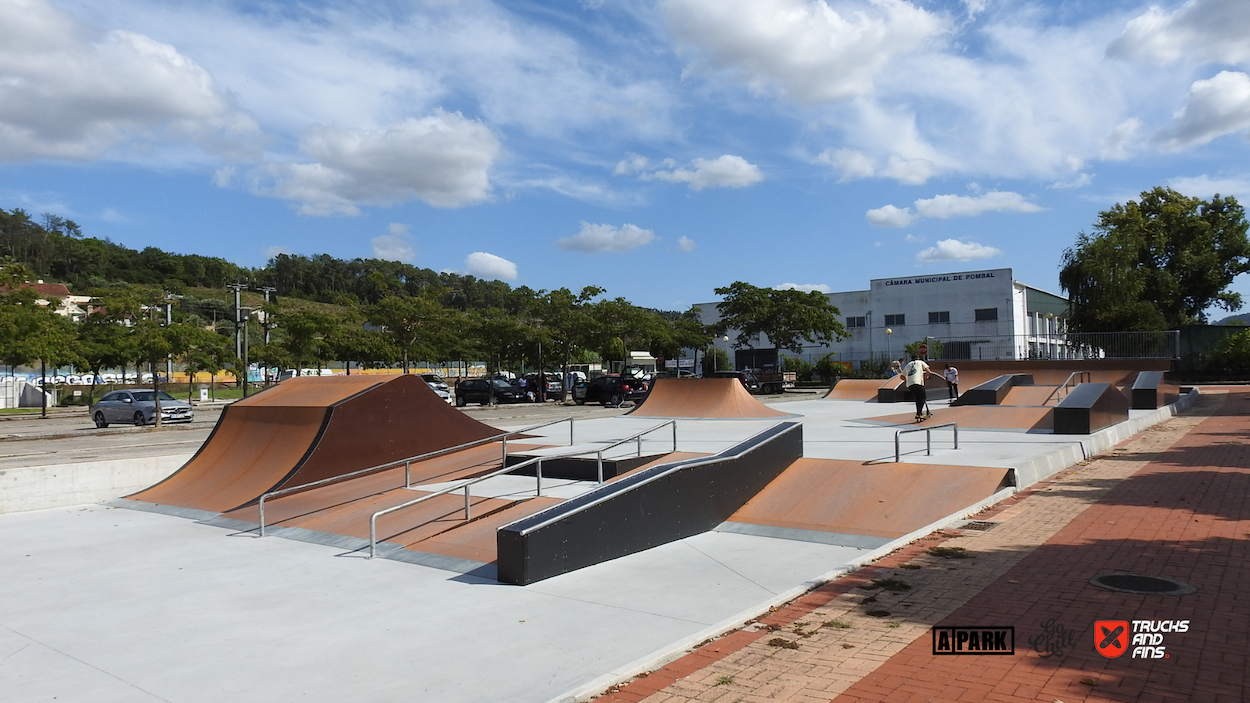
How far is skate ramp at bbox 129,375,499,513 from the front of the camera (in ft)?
38.0

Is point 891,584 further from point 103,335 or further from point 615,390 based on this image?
point 103,335

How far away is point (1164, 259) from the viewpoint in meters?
49.0

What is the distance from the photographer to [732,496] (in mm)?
9031

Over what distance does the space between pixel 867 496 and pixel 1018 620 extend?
13.2 feet

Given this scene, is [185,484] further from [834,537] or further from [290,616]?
[834,537]

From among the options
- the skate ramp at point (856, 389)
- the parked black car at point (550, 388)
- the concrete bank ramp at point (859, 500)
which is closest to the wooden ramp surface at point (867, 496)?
the concrete bank ramp at point (859, 500)

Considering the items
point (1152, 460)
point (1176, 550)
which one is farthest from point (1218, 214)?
point (1176, 550)

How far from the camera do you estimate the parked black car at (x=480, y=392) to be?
38.0 metres

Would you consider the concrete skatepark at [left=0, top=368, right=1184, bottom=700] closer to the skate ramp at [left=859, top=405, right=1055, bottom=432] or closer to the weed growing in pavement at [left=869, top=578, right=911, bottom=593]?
the weed growing in pavement at [left=869, top=578, right=911, bottom=593]

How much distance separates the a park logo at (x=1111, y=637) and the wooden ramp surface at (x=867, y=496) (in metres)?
2.93

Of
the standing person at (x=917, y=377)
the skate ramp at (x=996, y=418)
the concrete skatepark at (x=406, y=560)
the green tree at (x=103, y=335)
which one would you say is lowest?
the concrete skatepark at (x=406, y=560)

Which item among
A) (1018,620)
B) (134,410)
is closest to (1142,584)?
(1018,620)

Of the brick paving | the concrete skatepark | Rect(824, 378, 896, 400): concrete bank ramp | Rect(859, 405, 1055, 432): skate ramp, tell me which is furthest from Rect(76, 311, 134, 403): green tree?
the brick paving

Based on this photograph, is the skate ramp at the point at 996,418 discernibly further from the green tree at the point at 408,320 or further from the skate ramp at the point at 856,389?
the green tree at the point at 408,320
